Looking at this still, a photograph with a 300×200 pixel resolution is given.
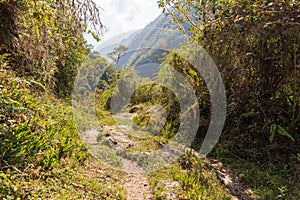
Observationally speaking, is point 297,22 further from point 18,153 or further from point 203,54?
point 18,153

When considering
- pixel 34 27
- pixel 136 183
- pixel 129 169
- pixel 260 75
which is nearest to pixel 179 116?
pixel 260 75

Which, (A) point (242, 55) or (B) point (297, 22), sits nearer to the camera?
(B) point (297, 22)

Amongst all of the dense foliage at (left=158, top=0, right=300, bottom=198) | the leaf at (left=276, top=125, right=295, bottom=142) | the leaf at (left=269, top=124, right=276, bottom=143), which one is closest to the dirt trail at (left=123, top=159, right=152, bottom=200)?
the dense foliage at (left=158, top=0, right=300, bottom=198)

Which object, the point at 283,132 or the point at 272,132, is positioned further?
the point at 272,132

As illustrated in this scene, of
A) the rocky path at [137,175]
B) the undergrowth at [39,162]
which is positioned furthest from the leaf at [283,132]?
the undergrowth at [39,162]

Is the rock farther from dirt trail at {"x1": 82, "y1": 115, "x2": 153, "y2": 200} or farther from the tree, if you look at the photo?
the tree

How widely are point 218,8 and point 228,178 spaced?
3.84 meters

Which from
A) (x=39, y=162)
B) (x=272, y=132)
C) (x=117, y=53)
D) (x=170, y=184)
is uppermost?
(x=117, y=53)

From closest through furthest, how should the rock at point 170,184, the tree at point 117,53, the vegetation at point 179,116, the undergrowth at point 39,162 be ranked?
the undergrowth at point 39,162 < the vegetation at point 179,116 < the rock at point 170,184 < the tree at point 117,53

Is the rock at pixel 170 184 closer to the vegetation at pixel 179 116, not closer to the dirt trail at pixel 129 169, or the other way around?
the vegetation at pixel 179 116

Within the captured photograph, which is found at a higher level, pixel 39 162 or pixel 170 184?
pixel 170 184

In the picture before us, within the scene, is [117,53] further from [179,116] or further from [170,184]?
[170,184]

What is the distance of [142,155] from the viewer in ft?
16.1

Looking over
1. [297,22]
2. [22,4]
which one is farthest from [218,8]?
[22,4]
